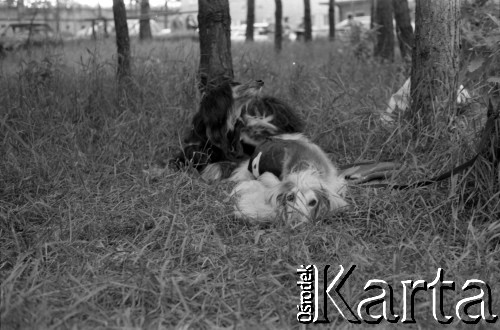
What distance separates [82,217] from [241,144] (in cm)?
138

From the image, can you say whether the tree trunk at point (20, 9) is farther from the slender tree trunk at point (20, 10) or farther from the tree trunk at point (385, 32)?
the tree trunk at point (385, 32)

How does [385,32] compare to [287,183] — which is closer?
[287,183]

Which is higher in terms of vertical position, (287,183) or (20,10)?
(20,10)

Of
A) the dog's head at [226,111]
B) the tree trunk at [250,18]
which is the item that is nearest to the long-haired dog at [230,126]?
the dog's head at [226,111]

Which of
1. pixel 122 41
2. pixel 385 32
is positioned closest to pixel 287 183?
pixel 122 41

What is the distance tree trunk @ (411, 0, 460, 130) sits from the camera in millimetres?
4602

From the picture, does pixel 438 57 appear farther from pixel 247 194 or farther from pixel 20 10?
pixel 20 10

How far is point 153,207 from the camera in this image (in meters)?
3.82

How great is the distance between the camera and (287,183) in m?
3.92

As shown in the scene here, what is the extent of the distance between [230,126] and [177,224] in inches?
47.5

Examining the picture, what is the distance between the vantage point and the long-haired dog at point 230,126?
4.57m

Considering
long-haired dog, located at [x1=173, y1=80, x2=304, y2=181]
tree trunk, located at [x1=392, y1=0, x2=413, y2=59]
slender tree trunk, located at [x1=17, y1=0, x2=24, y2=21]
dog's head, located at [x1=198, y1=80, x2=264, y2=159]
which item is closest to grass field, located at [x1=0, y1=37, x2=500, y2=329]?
long-haired dog, located at [x1=173, y1=80, x2=304, y2=181]

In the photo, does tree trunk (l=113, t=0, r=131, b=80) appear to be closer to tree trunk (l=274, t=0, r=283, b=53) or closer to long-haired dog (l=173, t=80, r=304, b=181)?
long-haired dog (l=173, t=80, r=304, b=181)

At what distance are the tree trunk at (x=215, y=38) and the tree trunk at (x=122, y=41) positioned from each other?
80cm
